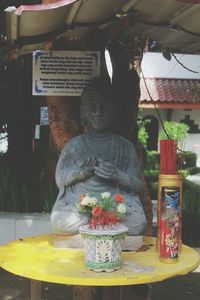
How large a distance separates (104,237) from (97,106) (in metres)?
1.28

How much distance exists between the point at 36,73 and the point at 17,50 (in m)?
0.43

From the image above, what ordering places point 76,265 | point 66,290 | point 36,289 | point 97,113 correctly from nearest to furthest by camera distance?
1. point 76,265
2. point 36,289
3. point 97,113
4. point 66,290

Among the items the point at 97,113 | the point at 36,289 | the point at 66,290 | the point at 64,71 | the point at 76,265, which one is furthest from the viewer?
the point at 66,290

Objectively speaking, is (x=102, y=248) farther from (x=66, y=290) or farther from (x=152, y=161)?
(x=152, y=161)

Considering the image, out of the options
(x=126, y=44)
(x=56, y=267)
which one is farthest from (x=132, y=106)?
(x=56, y=267)

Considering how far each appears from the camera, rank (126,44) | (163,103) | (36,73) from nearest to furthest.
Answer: (36,73)
(126,44)
(163,103)

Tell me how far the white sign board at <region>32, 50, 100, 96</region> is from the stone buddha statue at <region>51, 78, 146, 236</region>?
0.28 metres

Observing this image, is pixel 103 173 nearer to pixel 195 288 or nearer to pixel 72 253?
pixel 72 253

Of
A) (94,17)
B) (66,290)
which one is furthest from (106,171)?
(66,290)

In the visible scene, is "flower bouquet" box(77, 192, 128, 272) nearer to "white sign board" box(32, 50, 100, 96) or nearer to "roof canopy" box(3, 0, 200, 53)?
"roof canopy" box(3, 0, 200, 53)

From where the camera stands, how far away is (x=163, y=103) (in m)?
15.8

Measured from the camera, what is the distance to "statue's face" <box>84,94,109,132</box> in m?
3.91

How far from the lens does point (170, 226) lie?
10.2ft

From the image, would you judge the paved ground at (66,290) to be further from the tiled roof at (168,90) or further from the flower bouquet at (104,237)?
the tiled roof at (168,90)
